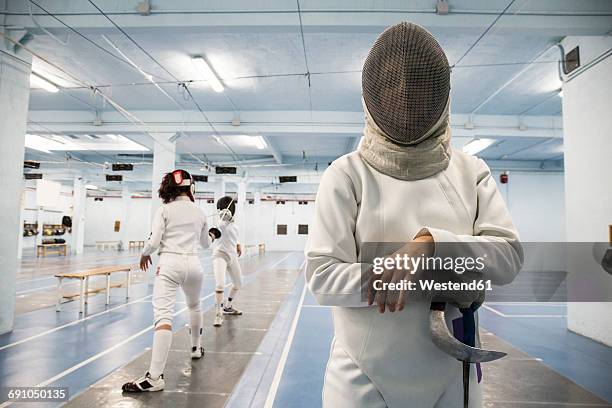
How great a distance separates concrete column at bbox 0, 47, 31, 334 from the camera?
14.1 feet

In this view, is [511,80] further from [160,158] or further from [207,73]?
[160,158]

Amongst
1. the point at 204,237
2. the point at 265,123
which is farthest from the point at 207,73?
the point at 204,237

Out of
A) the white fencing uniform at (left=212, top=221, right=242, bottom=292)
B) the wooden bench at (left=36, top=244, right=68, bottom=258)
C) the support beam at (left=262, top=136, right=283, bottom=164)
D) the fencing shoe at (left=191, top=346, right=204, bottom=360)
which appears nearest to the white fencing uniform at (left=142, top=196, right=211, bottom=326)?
the fencing shoe at (left=191, top=346, right=204, bottom=360)

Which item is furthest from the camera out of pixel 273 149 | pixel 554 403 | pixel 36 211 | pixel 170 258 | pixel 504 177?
pixel 36 211

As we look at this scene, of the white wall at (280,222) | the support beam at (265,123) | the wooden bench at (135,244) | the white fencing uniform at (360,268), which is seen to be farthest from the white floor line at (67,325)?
the wooden bench at (135,244)

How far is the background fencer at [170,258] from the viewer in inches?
108

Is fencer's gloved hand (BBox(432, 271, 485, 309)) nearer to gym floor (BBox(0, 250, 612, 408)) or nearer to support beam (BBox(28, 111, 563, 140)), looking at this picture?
gym floor (BBox(0, 250, 612, 408))

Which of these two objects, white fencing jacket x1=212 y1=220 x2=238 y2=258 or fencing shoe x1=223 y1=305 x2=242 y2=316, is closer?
white fencing jacket x1=212 y1=220 x2=238 y2=258

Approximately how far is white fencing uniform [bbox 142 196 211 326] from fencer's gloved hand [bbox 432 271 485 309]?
2.55m

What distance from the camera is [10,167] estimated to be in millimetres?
4391

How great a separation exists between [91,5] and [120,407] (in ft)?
14.8

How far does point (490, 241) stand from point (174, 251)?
2.66 meters

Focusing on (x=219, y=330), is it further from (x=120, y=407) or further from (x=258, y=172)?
(x=258, y=172)

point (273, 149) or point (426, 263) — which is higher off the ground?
point (273, 149)
